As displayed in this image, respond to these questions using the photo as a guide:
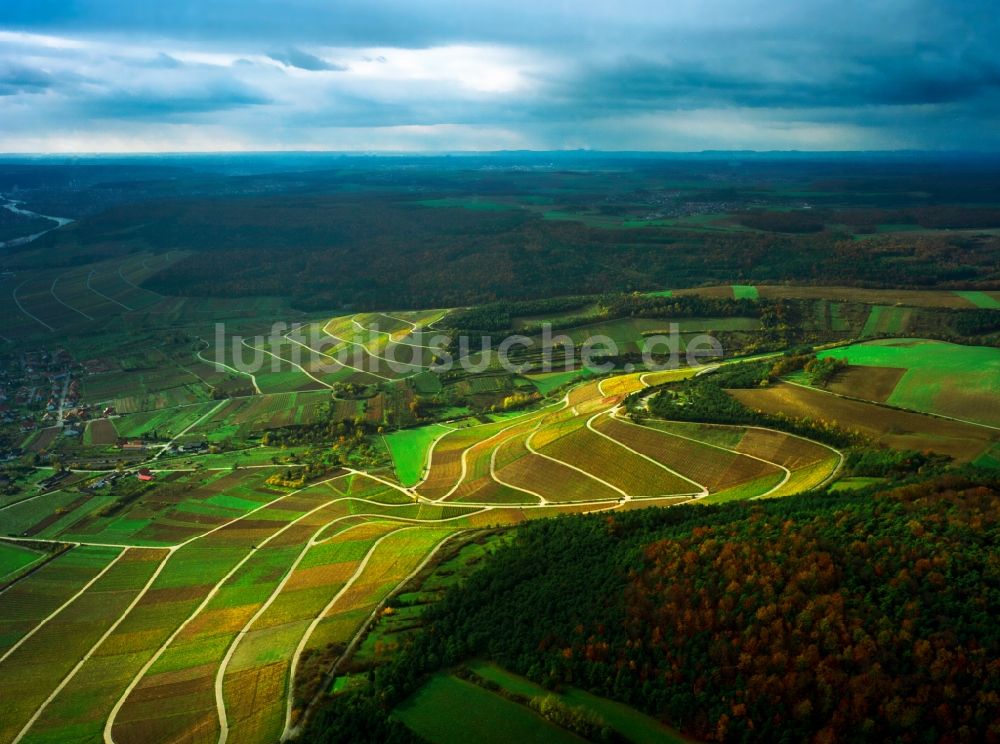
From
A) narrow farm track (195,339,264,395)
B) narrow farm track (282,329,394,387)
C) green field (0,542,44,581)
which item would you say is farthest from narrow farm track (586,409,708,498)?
green field (0,542,44,581)

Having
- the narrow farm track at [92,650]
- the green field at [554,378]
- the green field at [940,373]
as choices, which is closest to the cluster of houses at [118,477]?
the narrow farm track at [92,650]

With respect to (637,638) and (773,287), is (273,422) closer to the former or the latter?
(637,638)

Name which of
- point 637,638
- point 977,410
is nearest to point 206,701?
point 637,638

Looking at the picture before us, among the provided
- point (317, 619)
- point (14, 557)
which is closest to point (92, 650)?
point (317, 619)

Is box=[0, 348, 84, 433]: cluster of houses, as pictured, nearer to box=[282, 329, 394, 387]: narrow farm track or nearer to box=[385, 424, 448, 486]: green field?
box=[282, 329, 394, 387]: narrow farm track

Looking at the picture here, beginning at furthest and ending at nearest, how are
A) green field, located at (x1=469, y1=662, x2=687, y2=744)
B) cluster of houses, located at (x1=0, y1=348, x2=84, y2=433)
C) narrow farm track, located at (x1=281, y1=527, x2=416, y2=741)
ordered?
cluster of houses, located at (x1=0, y1=348, x2=84, y2=433) → narrow farm track, located at (x1=281, y1=527, x2=416, y2=741) → green field, located at (x1=469, y1=662, x2=687, y2=744)
